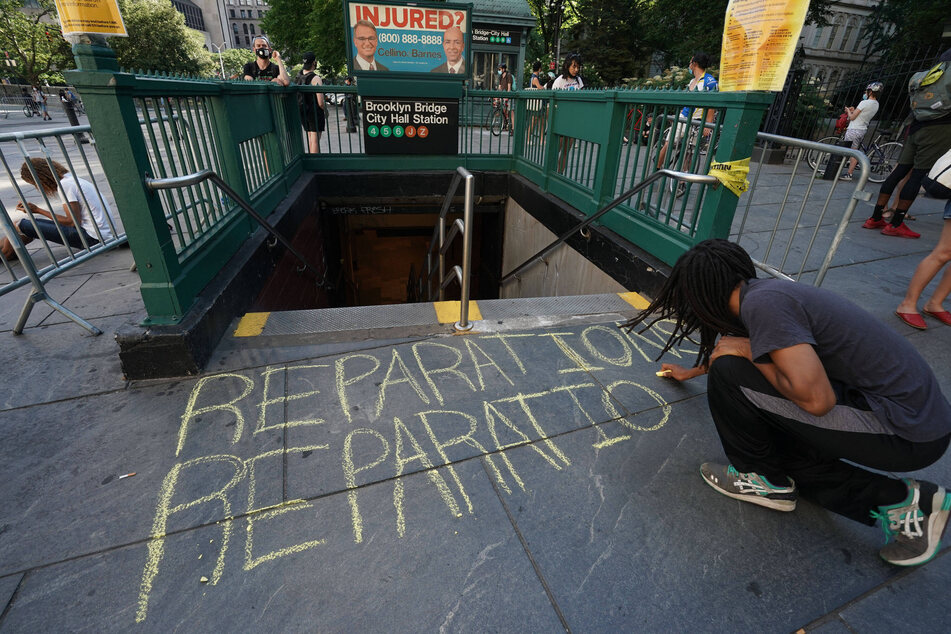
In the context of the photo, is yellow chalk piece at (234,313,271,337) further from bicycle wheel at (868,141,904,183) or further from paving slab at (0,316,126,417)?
bicycle wheel at (868,141,904,183)

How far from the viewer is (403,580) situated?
1.83 m

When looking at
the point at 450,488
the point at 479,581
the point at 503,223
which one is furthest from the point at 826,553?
the point at 503,223

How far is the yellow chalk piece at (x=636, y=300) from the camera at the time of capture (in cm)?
409

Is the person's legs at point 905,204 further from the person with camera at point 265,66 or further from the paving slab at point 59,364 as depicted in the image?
the person with camera at point 265,66

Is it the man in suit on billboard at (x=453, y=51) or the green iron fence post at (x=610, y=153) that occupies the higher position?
the man in suit on billboard at (x=453, y=51)

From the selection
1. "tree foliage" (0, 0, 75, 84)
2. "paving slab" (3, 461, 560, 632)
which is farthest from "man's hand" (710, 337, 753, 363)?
"tree foliage" (0, 0, 75, 84)

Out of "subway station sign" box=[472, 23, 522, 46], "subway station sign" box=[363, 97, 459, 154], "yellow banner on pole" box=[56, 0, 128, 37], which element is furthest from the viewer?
"subway station sign" box=[472, 23, 522, 46]

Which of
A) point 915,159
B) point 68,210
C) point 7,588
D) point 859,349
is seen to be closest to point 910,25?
point 915,159

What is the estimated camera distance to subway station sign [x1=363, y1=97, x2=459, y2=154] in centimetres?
681

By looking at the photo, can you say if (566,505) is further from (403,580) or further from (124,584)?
(124,584)

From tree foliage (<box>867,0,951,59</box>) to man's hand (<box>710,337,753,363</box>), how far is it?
21097 millimetres

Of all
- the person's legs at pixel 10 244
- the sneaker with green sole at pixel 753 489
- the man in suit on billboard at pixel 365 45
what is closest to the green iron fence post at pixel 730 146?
the sneaker with green sole at pixel 753 489

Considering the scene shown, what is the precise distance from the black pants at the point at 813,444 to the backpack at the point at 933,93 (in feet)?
15.5

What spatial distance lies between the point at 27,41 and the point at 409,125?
45.0m
